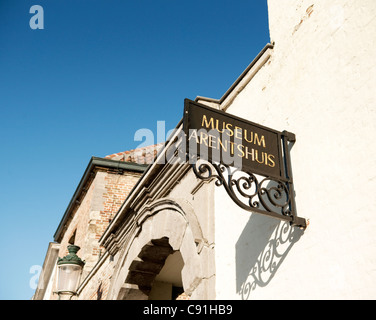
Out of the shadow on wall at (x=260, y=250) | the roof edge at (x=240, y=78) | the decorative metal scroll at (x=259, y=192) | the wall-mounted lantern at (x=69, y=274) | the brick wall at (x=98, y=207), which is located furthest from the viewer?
the brick wall at (x=98, y=207)

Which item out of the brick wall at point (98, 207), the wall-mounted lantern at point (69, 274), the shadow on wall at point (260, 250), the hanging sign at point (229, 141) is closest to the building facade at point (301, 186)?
the shadow on wall at point (260, 250)

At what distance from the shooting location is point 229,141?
3443 millimetres

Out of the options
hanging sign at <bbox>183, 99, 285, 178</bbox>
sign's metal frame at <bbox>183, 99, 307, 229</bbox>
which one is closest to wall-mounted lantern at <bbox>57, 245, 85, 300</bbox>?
sign's metal frame at <bbox>183, 99, 307, 229</bbox>

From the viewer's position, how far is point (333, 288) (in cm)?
296

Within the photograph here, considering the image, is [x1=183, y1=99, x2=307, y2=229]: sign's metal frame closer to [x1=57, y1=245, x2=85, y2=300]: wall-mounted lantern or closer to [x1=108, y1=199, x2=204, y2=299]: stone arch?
[x1=108, y1=199, x2=204, y2=299]: stone arch

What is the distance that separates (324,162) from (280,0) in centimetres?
238

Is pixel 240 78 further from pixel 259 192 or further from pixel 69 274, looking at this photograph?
pixel 69 274

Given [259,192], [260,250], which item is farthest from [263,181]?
[260,250]

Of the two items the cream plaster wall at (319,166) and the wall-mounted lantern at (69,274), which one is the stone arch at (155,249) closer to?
the cream plaster wall at (319,166)

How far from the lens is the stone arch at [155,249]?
15.7 feet

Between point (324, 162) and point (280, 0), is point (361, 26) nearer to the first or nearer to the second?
point (324, 162)

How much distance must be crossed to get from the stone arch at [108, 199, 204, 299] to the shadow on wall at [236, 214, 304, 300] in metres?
0.64

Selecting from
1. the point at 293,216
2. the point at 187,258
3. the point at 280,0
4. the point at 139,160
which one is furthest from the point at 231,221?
the point at 139,160

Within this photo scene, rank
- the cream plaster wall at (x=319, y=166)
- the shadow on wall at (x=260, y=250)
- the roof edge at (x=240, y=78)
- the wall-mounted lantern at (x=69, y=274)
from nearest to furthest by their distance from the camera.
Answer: the cream plaster wall at (x=319, y=166) < the shadow on wall at (x=260, y=250) < the roof edge at (x=240, y=78) < the wall-mounted lantern at (x=69, y=274)
